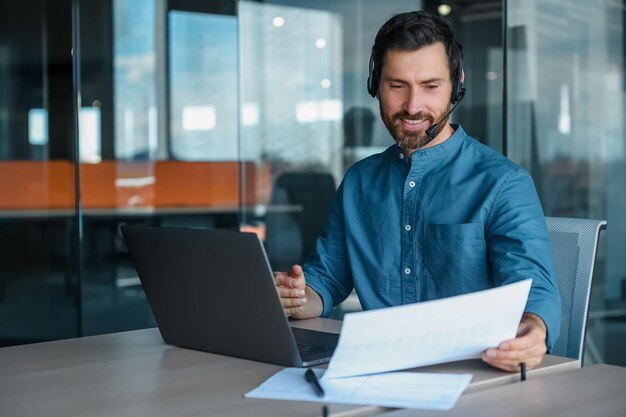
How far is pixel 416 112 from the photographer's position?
1912 mm

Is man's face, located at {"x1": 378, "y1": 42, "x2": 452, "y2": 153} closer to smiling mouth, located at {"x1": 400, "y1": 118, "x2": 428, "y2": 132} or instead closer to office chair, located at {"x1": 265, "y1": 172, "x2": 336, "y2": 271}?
smiling mouth, located at {"x1": 400, "y1": 118, "x2": 428, "y2": 132}

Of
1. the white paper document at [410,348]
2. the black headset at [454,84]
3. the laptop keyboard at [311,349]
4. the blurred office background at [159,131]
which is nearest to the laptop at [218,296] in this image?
the laptop keyboard at [311,349]

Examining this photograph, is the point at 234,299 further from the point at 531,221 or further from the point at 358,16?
the point at 358,16

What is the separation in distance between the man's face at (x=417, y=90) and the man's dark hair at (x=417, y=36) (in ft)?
0.04

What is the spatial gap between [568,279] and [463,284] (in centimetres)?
25

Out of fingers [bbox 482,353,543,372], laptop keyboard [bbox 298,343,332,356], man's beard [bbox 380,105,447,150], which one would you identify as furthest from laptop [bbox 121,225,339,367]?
man's beard [bbox 380,105,447,150]

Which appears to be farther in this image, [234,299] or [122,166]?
[122,166]

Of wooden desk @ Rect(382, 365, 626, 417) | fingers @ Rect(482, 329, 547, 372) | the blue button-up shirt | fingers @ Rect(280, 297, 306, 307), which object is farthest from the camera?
fingers @ Rect(280, 297, 306, 307)

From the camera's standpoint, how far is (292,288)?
1849 mm

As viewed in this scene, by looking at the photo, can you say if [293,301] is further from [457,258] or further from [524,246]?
[524,246]

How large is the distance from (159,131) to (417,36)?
12.0 feet

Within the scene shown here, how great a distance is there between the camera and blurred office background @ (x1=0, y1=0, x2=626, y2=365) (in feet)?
16.6

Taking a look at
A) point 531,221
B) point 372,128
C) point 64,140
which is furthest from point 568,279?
point 64,140

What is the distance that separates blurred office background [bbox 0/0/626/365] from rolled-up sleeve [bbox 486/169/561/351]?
130 inches
